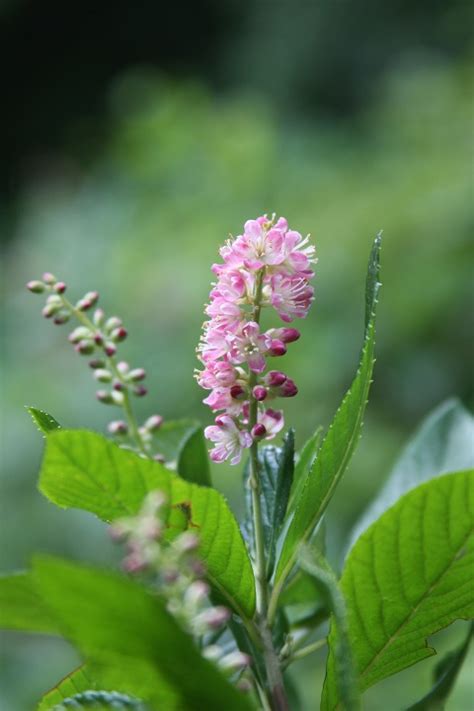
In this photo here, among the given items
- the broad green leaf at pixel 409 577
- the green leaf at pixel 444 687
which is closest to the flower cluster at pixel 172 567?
the broad green leaf at pixel 409 577

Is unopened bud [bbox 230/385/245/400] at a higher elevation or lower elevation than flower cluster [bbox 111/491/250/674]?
higher

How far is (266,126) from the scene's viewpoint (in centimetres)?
532

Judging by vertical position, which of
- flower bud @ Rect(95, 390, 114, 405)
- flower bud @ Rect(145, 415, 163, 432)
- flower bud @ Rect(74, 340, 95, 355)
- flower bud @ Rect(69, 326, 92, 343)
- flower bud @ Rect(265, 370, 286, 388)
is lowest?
flower bud @ Rect(265, 370, 286, 388)

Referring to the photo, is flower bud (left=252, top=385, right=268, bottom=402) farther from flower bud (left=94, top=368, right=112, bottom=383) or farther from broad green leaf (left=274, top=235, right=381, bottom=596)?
flower bud (left=94, top=368, right=112, bottom=383)

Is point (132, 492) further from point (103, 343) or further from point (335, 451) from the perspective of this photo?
point (103, 343)

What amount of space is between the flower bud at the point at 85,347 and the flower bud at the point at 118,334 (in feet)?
0.08

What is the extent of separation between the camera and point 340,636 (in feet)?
1.83

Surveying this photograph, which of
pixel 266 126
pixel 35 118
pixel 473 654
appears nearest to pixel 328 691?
pixel 473 654

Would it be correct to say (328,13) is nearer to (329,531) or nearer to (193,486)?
(329,531)

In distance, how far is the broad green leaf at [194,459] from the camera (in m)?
0.87

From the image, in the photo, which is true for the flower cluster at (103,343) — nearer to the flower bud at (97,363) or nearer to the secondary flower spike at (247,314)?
the flower bud at (97,363)

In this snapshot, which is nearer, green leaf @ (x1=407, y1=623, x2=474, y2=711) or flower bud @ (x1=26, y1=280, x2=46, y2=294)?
green leaf @ (x1=407, y1=623, x2=474, y2=711)

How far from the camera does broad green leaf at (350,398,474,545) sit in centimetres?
99

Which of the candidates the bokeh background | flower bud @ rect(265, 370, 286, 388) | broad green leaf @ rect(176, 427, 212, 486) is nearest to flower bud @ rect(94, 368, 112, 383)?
broad green leaf @ rect(176, 427, 212, 486)
